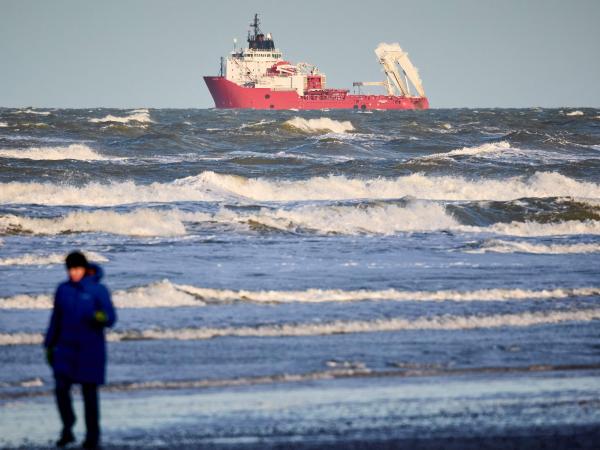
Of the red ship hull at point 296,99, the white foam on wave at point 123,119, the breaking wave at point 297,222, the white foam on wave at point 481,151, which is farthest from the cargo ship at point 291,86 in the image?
the breaking wave at point 297,222

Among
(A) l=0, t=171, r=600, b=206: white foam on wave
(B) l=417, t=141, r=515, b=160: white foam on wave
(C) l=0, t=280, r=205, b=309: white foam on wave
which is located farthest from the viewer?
(B) l=417, t=141, r=515, b=160: white foam on wave

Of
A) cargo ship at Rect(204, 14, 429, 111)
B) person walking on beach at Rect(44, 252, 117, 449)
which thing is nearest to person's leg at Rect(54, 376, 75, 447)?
person walking on beach at Rect(44, 252, 117, 449)

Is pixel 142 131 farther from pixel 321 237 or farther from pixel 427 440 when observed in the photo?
pixel 427 440

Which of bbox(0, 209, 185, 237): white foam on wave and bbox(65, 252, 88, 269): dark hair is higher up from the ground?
bbox(65, 252, 88, 269): dark hair

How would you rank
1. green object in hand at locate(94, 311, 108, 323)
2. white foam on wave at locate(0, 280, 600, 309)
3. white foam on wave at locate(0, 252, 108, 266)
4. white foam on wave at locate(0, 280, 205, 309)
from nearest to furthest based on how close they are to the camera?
green object in hand at locate(94, 311, 108, 323)
white foam on wave at locate(0, 280, 205, 309)
white foam on wave at locate(0, 280, 600, 309)
white foam on wave at locate(0, 252, 108, 266)

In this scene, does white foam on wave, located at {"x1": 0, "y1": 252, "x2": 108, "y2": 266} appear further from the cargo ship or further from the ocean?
the cargo ship

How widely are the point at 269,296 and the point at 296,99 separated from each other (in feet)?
324

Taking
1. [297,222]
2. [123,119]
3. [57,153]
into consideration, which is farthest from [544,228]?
[123,119]

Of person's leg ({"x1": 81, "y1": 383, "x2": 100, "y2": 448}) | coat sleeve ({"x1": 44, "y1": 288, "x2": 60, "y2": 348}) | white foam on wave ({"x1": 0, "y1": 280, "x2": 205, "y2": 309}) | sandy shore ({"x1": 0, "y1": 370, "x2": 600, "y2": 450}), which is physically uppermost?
coat sleeve ({"x1": 44, "y1": 288, "x2": 60, "y2": 348})

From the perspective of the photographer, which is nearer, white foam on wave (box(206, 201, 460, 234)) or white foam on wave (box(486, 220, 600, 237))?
white foam on wave (box(206, 201, 460, 234))

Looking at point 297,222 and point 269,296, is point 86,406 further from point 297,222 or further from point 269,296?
point 297,222

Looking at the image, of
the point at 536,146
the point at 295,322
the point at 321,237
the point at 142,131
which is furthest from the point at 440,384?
the point at 142,131

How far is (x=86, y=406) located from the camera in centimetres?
584

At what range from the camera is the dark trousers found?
230 inches
